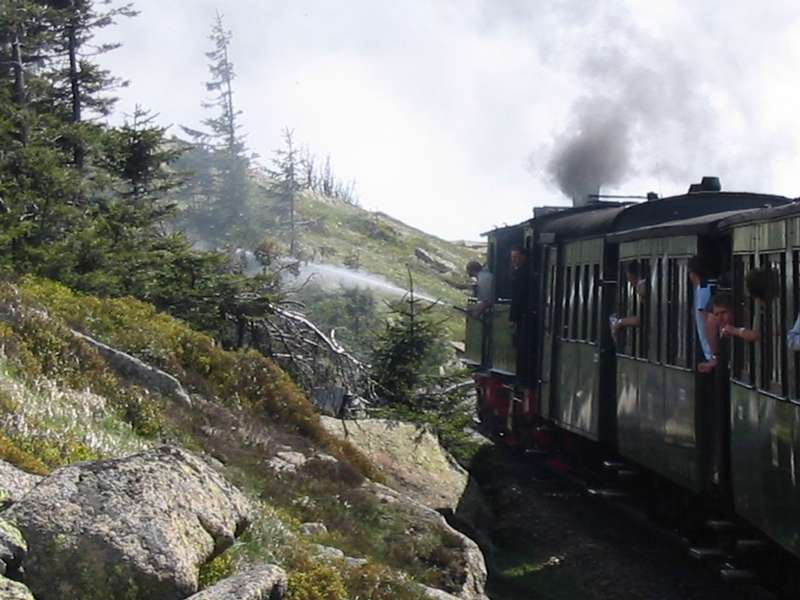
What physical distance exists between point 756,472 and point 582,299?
6121 mm

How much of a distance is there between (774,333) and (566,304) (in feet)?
24.4

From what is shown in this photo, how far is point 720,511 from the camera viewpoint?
12680 mm

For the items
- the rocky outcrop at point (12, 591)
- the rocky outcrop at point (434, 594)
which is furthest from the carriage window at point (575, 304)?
the rocky outcrop at point (12, 591)

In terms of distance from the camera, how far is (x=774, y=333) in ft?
31.0

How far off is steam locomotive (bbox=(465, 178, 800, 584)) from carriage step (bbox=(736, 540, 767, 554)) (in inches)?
12.7

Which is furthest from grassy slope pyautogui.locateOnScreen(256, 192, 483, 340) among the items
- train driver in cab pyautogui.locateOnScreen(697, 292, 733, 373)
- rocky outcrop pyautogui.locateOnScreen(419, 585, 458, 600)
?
rocky outcrop pyautogui.locateOnScreen(419, 585, 458, 600)

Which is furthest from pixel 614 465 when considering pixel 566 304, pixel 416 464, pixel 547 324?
pixel 416 464

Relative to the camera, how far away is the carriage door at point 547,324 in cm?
1758

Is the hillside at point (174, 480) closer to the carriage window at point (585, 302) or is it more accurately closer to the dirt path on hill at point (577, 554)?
the dirt path on hill at point (577, 554)

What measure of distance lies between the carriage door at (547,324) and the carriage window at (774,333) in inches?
302

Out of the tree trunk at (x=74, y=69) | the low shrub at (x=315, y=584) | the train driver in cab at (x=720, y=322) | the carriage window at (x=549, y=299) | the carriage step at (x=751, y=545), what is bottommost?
the low shrub at (x=315, y=584)

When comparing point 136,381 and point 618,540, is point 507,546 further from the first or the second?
point 136,381

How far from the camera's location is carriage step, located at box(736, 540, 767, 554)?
35.9 feet

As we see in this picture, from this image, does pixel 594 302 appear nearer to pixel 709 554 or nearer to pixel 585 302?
pixel 585 302
